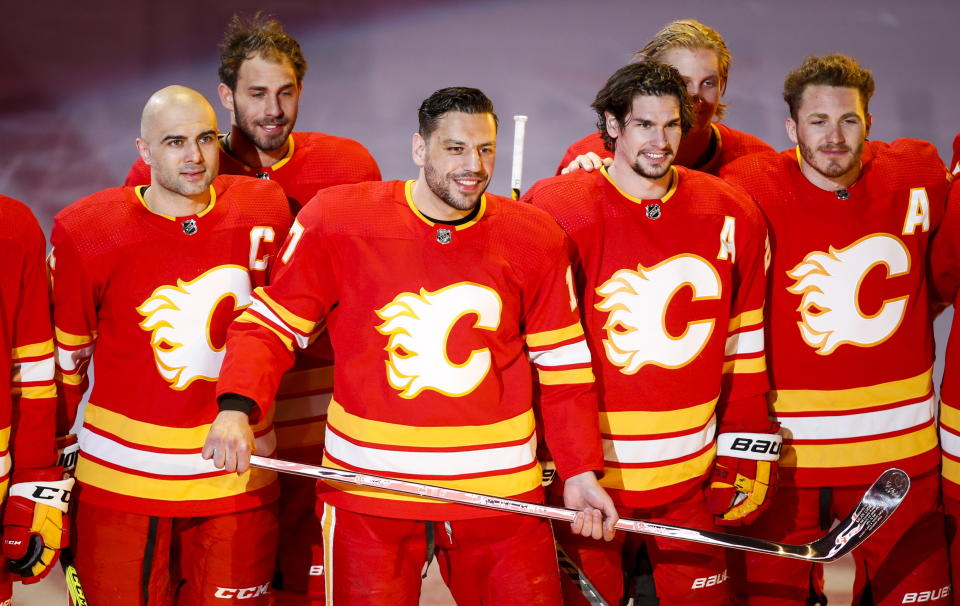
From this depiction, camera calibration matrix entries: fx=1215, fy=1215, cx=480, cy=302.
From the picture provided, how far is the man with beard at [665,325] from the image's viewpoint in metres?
3.03

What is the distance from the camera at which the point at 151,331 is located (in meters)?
2.98

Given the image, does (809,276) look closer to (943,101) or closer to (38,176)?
(943,101)

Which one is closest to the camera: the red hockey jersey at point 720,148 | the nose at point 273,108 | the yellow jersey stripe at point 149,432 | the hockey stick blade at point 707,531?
the hockey stick blade at point 707,531

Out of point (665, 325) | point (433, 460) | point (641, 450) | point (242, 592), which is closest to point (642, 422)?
point (641, 450)

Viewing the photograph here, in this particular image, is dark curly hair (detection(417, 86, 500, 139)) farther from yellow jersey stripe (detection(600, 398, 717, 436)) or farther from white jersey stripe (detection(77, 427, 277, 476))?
white jersey stripe (detection(77, 427, 277, 476))

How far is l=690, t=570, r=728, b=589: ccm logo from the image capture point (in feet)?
10.2

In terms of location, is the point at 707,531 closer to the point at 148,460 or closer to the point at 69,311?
the point at 148,460

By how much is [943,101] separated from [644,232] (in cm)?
214

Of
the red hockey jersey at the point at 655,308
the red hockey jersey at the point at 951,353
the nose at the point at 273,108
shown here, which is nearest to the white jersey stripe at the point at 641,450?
the red hockey jersey at the point at 655,308

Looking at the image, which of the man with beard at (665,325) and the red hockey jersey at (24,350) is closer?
the red hockey jersey at (24,350)

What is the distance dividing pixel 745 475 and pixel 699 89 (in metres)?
1.11

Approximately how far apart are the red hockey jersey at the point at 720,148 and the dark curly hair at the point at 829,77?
0.27 meters

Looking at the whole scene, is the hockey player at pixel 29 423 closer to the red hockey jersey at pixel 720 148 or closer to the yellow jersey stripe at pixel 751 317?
the red hockey jersey at pixel 720 148

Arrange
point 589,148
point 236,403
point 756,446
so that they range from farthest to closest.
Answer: point 589,148 → point 756,446 → point 236,403
